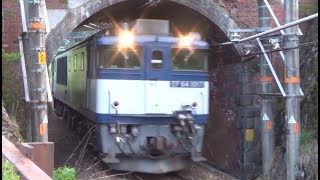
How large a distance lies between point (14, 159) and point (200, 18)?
10.4m

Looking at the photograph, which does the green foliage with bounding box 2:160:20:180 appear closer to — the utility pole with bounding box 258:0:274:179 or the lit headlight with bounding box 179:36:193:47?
the lit headlight with bounding box 179:36:193:47

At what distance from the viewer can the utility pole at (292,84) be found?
31.9ft

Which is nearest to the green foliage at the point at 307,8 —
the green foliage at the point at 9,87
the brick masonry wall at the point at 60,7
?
the brick masonry wall at the point at 60,7

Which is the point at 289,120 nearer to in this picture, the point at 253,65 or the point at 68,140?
the point at 253,65

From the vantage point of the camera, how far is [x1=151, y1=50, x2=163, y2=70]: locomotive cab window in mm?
11055

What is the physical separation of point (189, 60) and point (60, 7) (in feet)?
9.83

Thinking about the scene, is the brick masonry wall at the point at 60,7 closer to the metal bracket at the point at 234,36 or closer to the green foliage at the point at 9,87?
the green foliage at the point at 9,87

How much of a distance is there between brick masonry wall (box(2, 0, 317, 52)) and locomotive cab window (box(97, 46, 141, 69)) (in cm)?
153

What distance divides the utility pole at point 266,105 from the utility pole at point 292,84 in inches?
52.5

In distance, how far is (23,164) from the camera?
12.6 feet

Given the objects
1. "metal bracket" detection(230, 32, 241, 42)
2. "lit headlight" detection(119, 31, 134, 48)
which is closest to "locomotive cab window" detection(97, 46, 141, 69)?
"lit headlight" detection(119, 31, 134, 48)

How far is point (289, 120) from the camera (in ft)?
32.3

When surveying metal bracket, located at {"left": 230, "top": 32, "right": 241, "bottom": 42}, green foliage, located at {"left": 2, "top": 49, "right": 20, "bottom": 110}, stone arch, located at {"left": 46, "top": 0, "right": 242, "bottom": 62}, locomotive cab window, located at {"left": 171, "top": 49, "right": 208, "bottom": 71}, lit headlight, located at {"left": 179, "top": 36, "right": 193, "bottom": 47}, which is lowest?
green foliage, located at {"left": 2, "top": 49, "right": 20, "bottom": 110}

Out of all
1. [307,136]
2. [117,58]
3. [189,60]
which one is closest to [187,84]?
[189,60]
